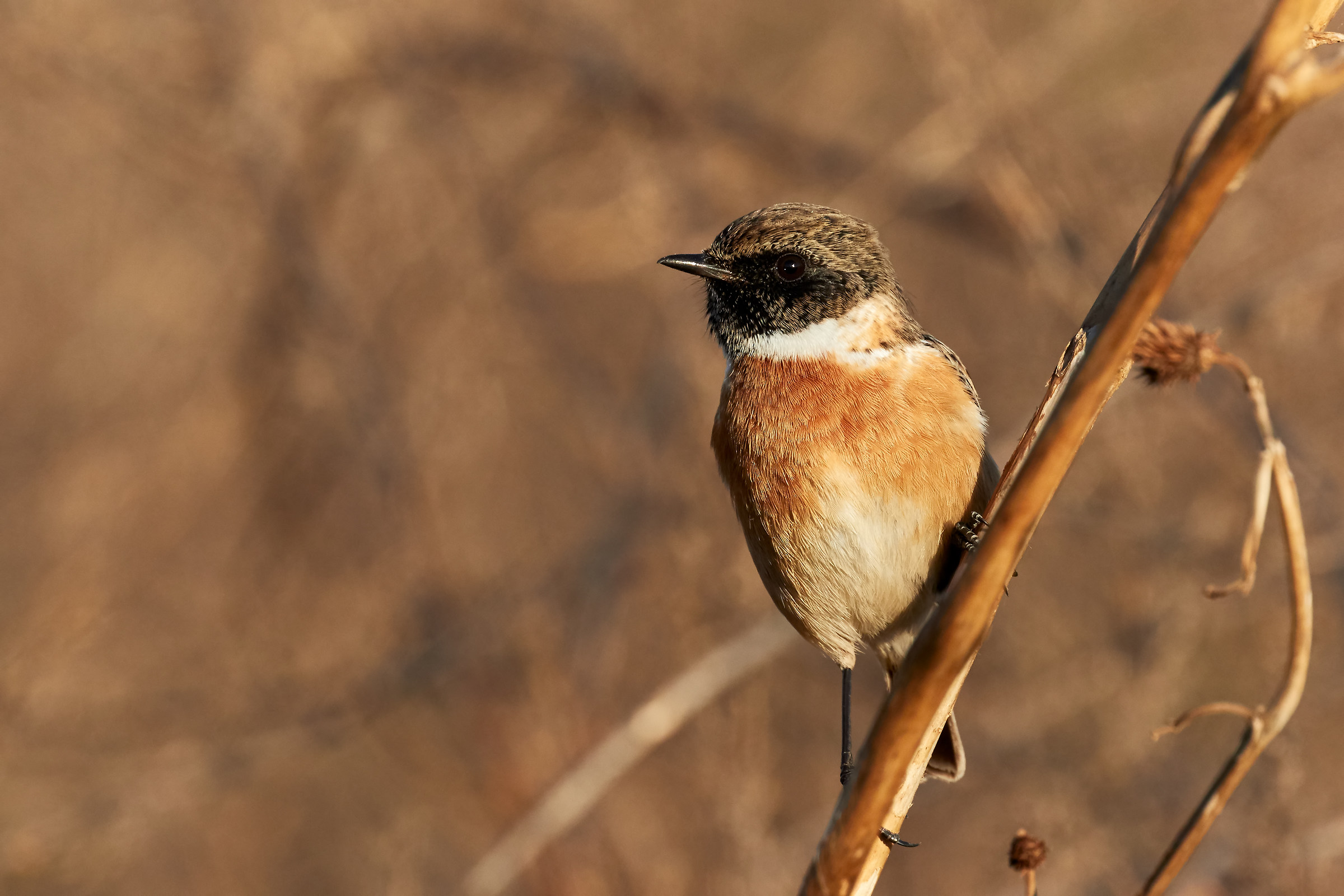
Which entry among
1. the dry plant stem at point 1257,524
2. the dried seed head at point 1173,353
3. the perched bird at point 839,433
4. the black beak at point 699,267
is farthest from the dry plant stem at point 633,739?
the dried seed head at point 1173,353

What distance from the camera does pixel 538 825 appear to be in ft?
15.9

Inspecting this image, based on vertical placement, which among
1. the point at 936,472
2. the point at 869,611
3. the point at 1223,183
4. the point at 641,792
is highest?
the point at 1223,183

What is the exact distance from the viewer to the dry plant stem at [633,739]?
15.3ft

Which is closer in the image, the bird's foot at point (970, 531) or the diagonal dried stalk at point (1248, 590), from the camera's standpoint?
the diagonal dried stalk at point (1248, 590)

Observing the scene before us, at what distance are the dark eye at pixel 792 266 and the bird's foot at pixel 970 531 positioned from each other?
3.20 ft

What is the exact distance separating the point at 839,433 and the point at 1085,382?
196cm

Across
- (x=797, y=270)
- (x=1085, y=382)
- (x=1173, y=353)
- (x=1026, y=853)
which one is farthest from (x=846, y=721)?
(x=1085, y=382)

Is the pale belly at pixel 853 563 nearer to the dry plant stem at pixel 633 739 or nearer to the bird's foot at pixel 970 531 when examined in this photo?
the bird's foot at pixel 970 531

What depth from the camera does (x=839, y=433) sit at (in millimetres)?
3680

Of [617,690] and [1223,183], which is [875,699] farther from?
[1223,183]

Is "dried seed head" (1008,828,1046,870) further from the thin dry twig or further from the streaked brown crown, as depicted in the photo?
the streaked brown crown

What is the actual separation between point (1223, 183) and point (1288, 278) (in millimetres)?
3785

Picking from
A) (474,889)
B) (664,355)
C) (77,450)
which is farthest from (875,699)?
(77,450)

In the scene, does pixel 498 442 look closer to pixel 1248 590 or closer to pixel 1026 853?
pixel 1026 853
